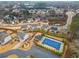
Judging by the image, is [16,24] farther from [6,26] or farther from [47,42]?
[47,42]

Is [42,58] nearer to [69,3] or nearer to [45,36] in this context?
[45,36]

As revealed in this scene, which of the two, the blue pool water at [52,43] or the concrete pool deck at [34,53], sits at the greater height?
the blue pool water at [52,43]

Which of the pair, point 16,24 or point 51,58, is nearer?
point 51,58

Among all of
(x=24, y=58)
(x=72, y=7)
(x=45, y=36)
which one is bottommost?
(x=24, y=58)

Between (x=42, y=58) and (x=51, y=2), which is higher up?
(x=51, y=2)

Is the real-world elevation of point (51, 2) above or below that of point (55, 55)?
above

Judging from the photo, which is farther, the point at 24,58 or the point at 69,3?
the point at 69,3

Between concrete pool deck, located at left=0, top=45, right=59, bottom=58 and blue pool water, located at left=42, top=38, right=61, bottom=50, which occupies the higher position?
blue pool water, located at left=42, top=38, right=61, bottom=50

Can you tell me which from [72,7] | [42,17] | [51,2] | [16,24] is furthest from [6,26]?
[72,7]

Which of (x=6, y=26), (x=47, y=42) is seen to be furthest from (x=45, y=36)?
(x=6, y=26)
